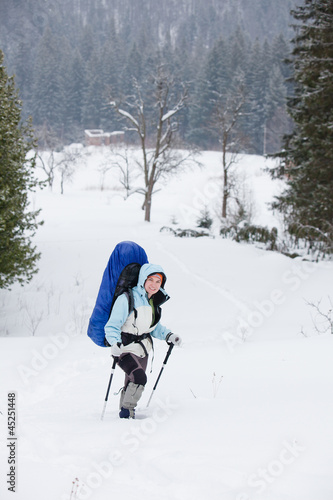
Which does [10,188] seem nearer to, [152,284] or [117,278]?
[117,278]

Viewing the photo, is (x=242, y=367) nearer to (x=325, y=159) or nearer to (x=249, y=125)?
(x=325, y=159)

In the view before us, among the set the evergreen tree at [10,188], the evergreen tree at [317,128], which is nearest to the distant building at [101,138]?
the evergreen tree at [317,128]

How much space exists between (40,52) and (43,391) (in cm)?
8538

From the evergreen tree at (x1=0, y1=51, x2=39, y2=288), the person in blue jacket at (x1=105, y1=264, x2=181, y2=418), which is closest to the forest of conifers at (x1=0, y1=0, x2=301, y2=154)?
the evergreen tree at (x1=0, y1=51, x2=39, y2=288)

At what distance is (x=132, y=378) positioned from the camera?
3.65m

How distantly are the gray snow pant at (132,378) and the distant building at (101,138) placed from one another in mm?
63366

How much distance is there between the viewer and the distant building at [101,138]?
64.8 m

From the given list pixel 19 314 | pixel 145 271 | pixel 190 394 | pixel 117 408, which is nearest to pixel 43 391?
pixel 117 408

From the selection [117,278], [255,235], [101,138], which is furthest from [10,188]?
[101,138]

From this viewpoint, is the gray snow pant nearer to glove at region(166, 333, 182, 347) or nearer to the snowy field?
the snowy field

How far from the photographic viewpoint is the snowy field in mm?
2404

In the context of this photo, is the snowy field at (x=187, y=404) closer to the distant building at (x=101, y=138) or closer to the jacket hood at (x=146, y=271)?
the jacket hood at (x=146, y=271)

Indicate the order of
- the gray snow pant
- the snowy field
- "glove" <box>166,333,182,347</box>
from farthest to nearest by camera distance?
"glove" <box>166,333,182,347</box>, the gray snow pant, the snowy field

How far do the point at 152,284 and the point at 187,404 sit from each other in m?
1.22
